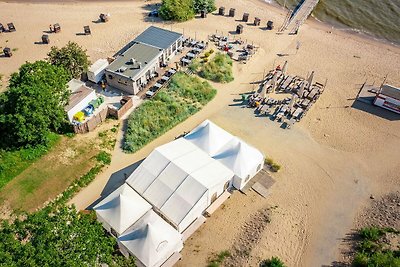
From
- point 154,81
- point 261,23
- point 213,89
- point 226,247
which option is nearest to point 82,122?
point 154,81

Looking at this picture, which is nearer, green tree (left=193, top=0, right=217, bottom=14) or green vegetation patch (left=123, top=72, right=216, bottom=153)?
green vegetation patch (left=123, top=72, right=216, bottom=153)

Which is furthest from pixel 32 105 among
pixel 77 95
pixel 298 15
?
pixel 298 15

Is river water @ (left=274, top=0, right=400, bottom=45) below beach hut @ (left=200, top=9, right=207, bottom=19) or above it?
above

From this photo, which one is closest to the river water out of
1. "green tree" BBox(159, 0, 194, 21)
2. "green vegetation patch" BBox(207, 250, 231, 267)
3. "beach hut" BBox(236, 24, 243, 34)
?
"beach hut" BBox(236, 24, 243, 34)

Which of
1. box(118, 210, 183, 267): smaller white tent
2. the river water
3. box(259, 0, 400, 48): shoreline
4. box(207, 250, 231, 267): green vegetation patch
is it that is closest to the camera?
box(118, 210, 183, 267): smaller white tent

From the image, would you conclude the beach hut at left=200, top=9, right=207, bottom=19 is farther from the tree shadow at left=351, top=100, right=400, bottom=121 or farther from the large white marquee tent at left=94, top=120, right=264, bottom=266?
the large white marquee tent at left=94, top=120, right=264, bottom=266

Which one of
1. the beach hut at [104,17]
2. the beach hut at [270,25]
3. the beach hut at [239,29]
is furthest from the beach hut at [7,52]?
the beach hut at [270,25]
